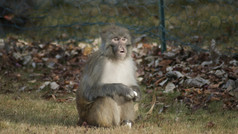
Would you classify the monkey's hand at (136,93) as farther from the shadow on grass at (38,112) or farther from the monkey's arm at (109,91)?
the shadow on grass at (38,112)

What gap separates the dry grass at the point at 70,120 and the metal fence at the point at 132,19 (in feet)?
9.45

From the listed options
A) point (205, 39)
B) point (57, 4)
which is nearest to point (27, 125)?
point (205, 39)

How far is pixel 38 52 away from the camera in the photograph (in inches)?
362

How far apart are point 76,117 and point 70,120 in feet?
0.64

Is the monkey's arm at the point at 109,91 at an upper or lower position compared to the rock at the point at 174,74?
upper

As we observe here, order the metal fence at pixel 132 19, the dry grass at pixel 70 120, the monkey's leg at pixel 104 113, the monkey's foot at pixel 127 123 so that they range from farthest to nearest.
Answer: the metal fence at pixel 132 19
the monkey's foot at pixel 127 123
the monkey's leg at pixel 104 113
the dry grass at pixel 70 120

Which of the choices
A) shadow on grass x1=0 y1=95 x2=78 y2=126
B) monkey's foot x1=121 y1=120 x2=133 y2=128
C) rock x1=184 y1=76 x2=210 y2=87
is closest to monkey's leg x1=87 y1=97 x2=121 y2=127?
monkey's foot x1=121 y1=120 x2=133 y2=128

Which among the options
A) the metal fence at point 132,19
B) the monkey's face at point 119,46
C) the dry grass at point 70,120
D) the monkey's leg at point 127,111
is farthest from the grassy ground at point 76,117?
the metal fence at point 132,19

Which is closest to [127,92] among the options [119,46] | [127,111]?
[127,111]

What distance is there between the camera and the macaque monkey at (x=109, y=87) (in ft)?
15.7

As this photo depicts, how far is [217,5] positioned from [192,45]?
1.49 m

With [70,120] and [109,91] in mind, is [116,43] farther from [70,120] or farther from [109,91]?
[70,120]

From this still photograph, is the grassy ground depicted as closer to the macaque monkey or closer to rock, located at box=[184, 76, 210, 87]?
the macaque monkey

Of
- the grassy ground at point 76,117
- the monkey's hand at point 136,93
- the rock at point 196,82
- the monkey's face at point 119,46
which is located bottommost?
the grassy ground at point 76,117
